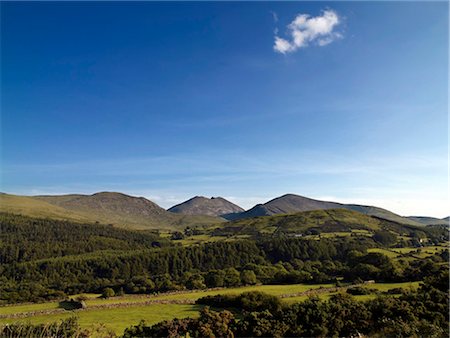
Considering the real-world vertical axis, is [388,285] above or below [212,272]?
above

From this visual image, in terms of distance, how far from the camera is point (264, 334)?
27.7 meters

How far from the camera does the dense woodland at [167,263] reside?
72062mm

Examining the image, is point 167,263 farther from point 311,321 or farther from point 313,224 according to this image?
point 313,224

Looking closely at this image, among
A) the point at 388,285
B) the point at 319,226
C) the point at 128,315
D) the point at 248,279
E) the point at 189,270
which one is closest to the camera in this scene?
the point at 128,315

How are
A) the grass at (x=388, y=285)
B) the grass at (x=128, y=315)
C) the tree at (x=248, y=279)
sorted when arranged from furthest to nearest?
the tree at (x=248, y=279) < the grass at (x=388, y=285) < the grass at (x=128, y=315)

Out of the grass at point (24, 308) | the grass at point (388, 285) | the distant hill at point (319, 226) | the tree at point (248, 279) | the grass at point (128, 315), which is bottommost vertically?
the grass at point (24, 308)

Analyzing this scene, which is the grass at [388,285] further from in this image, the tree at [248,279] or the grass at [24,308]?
the grass at [24,308]

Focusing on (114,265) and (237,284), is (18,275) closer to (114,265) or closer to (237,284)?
(114,265)

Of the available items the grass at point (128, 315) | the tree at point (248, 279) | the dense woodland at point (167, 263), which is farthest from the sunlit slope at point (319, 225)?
the grass at point (128, 315)

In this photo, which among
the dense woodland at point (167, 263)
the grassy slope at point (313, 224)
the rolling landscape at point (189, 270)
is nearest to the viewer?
the rolling landscape at point (189, 270)

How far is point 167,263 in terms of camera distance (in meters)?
113

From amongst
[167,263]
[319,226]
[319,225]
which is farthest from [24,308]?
[319,225]

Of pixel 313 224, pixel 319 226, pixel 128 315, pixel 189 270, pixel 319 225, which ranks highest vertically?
pixel 313 224

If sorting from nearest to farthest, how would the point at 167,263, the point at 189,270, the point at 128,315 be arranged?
the point at 128,315 → the point at 189,270 → the point at 167,263
